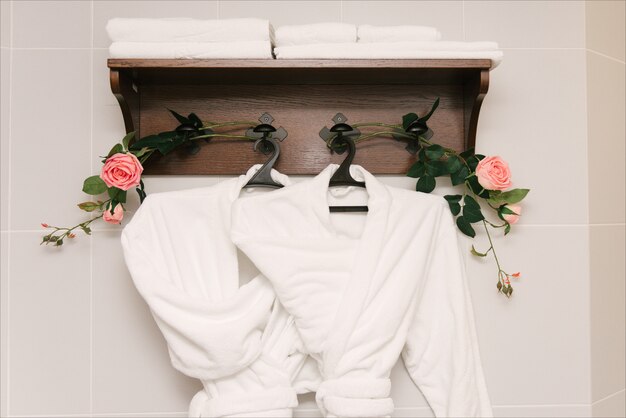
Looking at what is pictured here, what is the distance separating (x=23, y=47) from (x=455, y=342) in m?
1.08

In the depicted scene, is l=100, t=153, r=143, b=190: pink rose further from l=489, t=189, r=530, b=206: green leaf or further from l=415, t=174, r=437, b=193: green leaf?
l=489, t=189, r=530, b=206: green leaf

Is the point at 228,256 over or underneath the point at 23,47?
underneath

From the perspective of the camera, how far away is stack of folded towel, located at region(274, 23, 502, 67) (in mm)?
1031

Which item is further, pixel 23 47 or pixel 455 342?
pixel 23 47

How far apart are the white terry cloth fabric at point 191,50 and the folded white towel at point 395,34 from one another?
0.62ft

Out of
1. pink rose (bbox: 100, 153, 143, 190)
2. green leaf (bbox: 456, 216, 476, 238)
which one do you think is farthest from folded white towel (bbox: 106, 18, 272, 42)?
green leaf (bbox: 456, 216, 476, 238)

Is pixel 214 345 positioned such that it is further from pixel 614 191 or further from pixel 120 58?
pixel 614 191

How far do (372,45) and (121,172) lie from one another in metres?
0.54

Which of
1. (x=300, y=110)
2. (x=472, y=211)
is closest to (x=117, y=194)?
(x=300, y=110)

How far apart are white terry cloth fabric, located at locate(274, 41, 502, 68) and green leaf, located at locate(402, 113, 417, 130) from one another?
0.39 ft

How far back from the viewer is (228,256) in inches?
41.4

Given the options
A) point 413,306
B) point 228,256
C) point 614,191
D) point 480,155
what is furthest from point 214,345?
point 614,191

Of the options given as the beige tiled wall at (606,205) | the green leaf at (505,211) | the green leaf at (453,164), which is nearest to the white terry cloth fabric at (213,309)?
the green leaf at (453,164)

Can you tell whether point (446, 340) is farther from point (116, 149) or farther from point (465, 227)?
point (116, 149)
